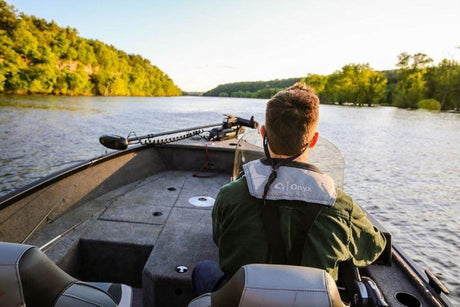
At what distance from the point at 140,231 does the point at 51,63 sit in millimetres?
65874

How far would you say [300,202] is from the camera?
3.82ft

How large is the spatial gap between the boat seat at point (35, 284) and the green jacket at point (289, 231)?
25.9 inches

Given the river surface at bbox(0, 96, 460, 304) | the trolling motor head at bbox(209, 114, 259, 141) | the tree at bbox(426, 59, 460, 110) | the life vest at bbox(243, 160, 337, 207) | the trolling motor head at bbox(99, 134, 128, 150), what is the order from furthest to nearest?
the tree at bbox(426, 59, 460, 110)
the river surface at bbox(0, 96, 460, 304)
the trolling motor head at bbox(209, 114, 259, 141)
the trolling motor head at bbox(99, 134, 128, 150)
the life vest at bbox(243, 160, 337, 207)

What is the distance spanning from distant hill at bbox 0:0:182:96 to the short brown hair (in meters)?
56.1

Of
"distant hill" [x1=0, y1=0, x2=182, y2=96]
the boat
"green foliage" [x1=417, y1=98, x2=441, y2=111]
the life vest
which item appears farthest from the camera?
"green foliage" [x1=417, y1=98, x2=441, y2=111]

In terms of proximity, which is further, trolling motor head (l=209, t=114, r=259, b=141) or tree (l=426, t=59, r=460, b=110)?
tree (l=426, t=59, r=460, b=110)

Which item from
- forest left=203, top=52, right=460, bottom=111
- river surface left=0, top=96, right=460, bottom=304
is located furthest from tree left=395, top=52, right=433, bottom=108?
river surface left=0, top=96, right=460, bottom=304

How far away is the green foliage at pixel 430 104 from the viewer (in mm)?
62106

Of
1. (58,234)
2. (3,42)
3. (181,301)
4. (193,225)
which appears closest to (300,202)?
(181,301)

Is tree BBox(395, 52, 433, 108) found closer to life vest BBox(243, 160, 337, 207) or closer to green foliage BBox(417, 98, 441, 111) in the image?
green foliage BBox(417, 98, 441, 111)

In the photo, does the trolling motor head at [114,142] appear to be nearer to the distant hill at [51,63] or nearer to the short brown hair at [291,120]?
the short brown hair at [291,120]

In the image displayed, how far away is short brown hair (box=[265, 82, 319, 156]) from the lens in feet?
4.37

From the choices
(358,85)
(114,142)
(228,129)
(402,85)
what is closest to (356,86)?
(358,85)

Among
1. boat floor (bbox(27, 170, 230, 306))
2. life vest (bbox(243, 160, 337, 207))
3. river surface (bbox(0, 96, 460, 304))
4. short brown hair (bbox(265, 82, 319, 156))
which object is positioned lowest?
river surface (bbox(0, 96, 460, 304))
